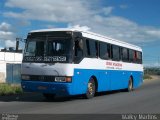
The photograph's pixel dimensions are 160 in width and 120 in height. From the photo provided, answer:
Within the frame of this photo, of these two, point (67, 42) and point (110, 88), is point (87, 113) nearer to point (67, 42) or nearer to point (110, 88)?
point (67, 42)

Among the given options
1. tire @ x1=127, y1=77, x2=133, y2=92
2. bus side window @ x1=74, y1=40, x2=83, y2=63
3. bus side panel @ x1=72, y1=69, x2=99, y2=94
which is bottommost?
tire @ x1=127, y1=77, x2=133, y2=92

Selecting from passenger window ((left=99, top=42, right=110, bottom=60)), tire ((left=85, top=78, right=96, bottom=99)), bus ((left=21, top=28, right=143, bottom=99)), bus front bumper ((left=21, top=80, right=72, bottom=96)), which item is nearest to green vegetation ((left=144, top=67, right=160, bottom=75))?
passenger window ((left=99, top=42, right=110, bottom=60))

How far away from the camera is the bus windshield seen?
1795cm

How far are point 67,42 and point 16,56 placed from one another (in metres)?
34.8

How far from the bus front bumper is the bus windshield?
987mm

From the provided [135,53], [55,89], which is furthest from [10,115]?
[135,53]

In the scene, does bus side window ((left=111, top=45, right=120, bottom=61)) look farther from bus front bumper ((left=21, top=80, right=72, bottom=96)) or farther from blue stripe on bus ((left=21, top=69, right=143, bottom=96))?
bus front bumper ((left=21, top=80, right=72, bottom=96))

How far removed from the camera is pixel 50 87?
1786 cm

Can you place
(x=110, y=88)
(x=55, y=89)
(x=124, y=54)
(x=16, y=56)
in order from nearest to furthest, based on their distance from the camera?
(x=55, y=89) → (x=110, y=88) → (x=124, y=54) → (x=16, y=56)

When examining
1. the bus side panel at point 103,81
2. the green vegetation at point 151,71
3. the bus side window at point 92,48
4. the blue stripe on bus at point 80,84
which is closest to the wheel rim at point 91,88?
the blue stripe on bus at point 80,84

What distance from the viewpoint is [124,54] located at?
83.6 feet

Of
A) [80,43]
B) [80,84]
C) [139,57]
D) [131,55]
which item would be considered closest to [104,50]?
[80,43]

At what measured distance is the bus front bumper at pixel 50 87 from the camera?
58.0 feet

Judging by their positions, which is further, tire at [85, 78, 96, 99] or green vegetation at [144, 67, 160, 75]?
green vegetation at [144, 67, 160, 75]
